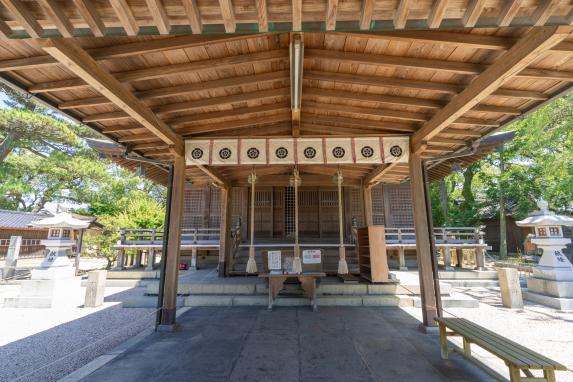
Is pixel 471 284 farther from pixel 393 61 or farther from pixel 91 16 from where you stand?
pixel 91 16

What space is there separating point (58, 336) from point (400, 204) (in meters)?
11.9

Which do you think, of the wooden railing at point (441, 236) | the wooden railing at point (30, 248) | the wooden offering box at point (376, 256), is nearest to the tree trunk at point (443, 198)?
the wooden railing at point (441, 236)

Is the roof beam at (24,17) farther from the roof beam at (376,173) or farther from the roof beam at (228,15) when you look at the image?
the roof beam at (376,173)

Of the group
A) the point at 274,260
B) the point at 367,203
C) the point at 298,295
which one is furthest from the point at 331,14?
the point at 367,203

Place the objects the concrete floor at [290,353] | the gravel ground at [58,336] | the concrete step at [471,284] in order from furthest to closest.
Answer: the concrete step at [471,284], the gravel ground at [58,336], the concrete floor at [290,353]

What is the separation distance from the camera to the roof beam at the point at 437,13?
200cm

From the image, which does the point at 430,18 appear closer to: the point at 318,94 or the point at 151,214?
the point at 318,94

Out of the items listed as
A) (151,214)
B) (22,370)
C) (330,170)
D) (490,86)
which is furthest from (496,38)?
(151,214)

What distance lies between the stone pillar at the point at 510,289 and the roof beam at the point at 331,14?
24.8 ft

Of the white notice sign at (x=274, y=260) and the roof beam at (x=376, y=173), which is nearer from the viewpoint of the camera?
the white notice sign at (x=274, y=260)

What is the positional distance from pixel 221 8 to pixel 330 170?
636 centimetres

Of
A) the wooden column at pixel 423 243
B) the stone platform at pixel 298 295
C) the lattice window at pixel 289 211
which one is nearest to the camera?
the wooden column at pixel 423 243

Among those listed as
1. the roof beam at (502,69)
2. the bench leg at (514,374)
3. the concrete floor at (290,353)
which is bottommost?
the concrete floor at (290,353)

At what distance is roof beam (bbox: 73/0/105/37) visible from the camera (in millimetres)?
1985
